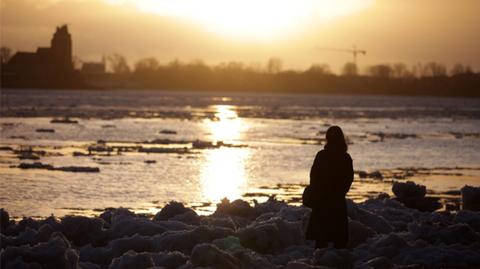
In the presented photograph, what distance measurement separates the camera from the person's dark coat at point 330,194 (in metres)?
12.1

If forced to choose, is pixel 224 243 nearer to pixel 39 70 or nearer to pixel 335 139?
pixel 335 139

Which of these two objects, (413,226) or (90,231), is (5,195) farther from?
(413,226)

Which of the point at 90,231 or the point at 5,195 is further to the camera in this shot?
the point at 5,195

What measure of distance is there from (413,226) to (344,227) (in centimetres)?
243

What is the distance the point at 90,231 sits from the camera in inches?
537

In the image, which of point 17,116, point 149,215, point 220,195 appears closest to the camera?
point 149,215

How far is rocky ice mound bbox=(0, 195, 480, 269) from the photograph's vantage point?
11.2 m

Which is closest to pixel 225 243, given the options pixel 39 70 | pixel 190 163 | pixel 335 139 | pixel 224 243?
pixel 224 243

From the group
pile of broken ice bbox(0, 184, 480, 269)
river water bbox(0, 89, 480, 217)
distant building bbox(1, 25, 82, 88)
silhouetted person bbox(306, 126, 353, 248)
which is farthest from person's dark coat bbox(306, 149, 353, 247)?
distant building bbox(1, 25, 82, 88)

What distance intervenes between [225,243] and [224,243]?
0.07ft

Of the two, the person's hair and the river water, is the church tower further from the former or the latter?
the person's hair

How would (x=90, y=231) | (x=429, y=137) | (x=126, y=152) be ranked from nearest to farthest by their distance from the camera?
(x=90, y=231) < (x=126, y=152) < (x=429, y=137)

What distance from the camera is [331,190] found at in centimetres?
1222

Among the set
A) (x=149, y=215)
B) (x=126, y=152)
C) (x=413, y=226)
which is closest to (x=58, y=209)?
(x=149, y=215)
